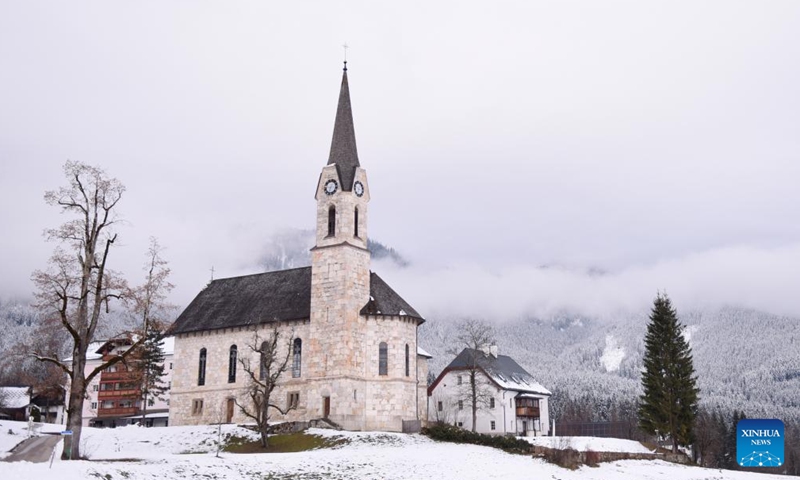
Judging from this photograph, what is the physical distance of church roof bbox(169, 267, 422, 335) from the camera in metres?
67.1

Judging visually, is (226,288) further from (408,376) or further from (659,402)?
(659,402)

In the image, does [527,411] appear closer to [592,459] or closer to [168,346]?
[592,459]

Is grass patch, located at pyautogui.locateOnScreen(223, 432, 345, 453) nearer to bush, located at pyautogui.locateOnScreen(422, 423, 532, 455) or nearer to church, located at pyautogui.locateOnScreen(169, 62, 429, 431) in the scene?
church, located at pyautogui.locateOnScreen(169, 62, 429, 431)

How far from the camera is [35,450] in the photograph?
4603cm

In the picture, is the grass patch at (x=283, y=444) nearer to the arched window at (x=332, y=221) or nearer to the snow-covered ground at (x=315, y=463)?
the snow-covered ground at (x=315, y=463)

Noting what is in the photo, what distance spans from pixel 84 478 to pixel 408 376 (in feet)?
A: 128

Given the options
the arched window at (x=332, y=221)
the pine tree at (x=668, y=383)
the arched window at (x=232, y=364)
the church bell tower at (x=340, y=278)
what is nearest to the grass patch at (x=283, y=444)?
the church bell tower at (x=340, y=278)

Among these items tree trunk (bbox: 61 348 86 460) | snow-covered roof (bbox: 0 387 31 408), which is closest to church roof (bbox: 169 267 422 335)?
tree trunk (bbox: 61 348 86 460)

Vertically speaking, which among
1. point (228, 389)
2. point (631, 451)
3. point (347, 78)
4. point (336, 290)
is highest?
point (347, 78)

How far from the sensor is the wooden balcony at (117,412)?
95375mm

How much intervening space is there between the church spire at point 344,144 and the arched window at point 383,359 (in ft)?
45.6

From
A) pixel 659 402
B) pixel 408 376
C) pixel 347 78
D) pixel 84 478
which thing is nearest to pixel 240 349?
pixel 408 376

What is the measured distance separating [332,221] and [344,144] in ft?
24.5

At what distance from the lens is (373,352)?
63906 millimetres
